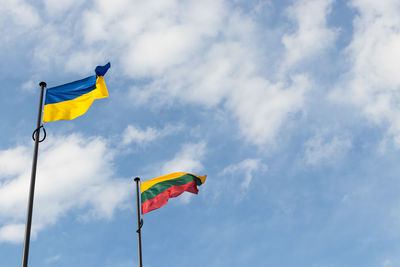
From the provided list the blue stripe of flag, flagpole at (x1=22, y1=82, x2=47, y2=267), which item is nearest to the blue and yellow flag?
the blue stripe of flag

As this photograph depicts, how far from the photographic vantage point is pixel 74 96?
1759 centimetres

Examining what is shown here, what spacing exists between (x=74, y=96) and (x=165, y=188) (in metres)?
8.79

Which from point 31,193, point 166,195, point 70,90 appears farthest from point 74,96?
point 166,195

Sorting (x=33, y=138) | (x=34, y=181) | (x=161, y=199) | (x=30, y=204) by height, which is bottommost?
(x=30, y=204)

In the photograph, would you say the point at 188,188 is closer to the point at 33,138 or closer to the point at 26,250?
the point at 33,138

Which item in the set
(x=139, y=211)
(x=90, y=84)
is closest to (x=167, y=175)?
(x=139, y=211)

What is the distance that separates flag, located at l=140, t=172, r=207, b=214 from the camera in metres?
23.5

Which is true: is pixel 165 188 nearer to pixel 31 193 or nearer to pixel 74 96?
pixel 74 96

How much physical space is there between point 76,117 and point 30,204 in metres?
4.82

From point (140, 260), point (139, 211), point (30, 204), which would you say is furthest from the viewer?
point (139, 211)

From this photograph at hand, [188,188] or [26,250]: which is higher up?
[188,188]

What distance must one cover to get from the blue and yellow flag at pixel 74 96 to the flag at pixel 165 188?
7.65 m

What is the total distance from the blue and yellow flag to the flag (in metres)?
7.65

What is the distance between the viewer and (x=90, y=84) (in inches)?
715
